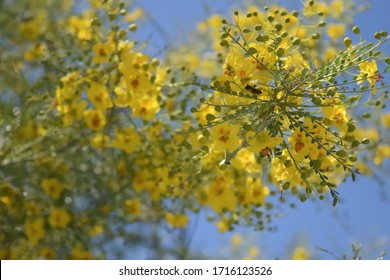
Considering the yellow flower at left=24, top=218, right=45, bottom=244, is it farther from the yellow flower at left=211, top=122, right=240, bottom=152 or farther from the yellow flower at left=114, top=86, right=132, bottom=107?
the yellow flower at left=211, top=122, right=240, bottom=152

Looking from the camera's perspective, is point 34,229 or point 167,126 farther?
point 34,229

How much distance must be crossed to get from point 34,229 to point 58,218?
0.13 meters

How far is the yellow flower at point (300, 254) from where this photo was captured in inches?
156

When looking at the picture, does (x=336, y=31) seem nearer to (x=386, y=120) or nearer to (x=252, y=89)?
(x=386, y=120)

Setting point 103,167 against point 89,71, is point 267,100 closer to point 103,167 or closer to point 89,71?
point 89,71

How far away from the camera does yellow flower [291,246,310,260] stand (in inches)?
156

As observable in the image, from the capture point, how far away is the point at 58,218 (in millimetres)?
2691

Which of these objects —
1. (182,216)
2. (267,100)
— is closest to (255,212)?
(182,216)

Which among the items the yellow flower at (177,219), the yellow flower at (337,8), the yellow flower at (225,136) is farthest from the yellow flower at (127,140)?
the yellow flower at (337,8)

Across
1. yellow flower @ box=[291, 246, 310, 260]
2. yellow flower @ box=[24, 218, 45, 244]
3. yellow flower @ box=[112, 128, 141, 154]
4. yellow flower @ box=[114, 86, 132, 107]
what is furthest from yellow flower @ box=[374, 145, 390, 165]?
yellow flower @ box=[24, 218, 45, 244]

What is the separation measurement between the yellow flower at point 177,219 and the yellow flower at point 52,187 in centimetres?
48

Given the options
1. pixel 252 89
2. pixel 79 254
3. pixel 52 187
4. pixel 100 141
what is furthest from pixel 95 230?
pixel 252 89
